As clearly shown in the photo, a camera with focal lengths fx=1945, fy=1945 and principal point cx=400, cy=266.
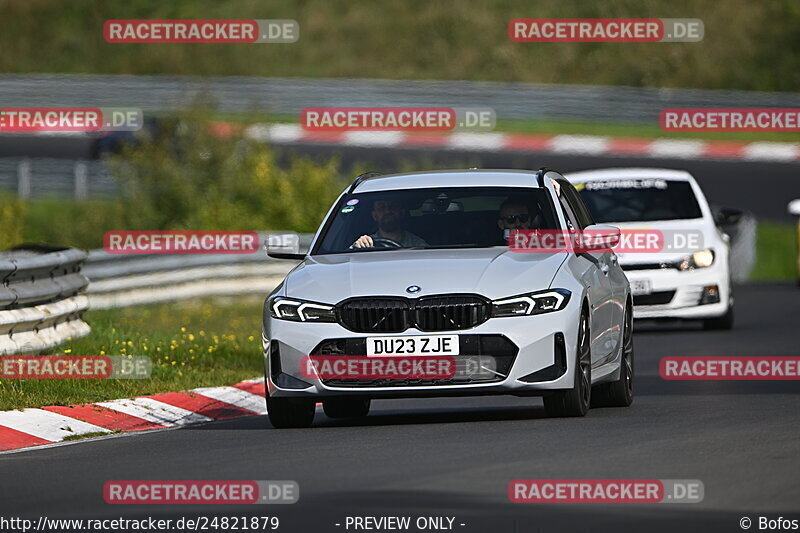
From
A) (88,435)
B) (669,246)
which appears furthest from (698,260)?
(88,435)

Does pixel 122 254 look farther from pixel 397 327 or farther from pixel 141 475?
pixel 141 475

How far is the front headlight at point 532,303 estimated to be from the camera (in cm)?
1131

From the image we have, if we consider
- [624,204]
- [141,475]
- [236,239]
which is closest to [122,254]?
[236,239]

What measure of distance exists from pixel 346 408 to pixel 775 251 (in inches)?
895

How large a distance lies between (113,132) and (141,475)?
108ft

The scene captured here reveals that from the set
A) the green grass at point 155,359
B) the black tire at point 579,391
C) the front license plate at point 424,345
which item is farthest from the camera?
the green grass at point 155,359

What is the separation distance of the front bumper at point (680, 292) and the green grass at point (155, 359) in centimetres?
407

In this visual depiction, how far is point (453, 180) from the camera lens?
1291 cm
